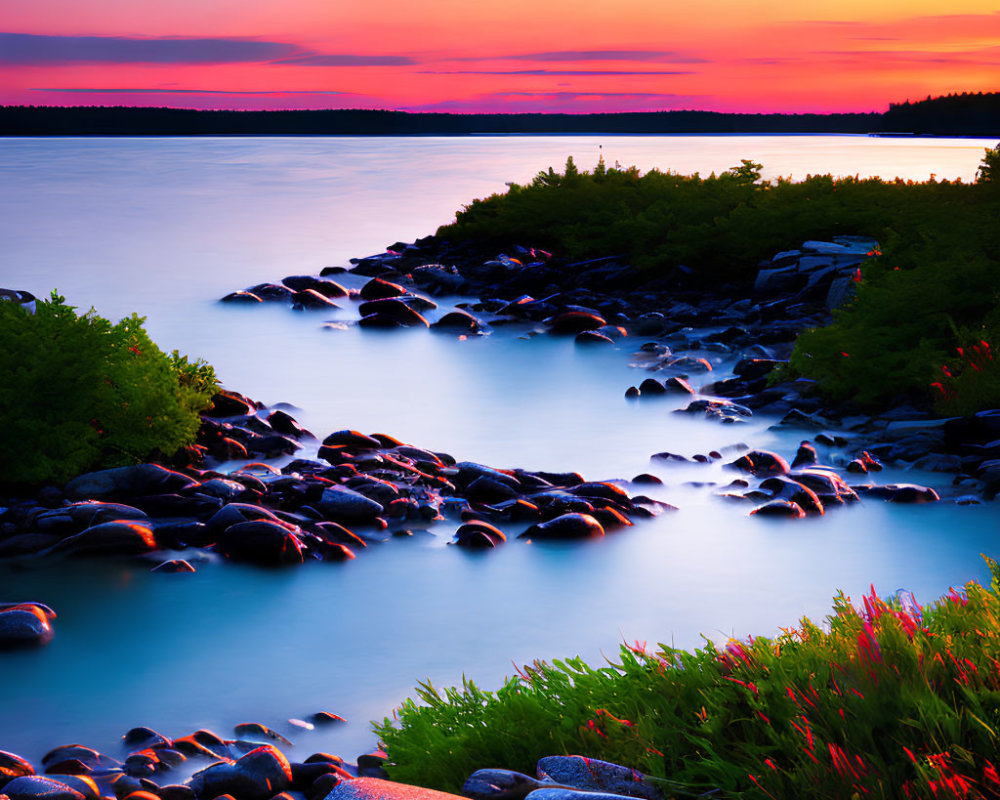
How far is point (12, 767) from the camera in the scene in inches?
205

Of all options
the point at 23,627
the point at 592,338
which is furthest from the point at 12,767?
the point at 592,338

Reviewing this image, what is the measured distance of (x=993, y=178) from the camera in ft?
68.1

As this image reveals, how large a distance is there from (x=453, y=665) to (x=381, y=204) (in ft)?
148

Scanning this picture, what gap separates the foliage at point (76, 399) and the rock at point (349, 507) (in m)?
2.02

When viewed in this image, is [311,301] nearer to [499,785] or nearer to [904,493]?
[904,493]

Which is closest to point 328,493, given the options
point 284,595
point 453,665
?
point 284,595

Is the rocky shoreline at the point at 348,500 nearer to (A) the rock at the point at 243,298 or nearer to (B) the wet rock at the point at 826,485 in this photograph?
(B) the wet rock at the point at 826,485

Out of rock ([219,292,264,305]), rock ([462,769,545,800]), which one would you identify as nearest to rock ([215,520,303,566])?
rock ([462,769,545,800])

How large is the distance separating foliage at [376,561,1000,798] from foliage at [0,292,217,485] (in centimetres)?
634

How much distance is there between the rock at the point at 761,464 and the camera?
35.6ft

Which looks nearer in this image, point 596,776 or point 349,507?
point 596,776

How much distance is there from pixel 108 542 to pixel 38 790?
407 cm

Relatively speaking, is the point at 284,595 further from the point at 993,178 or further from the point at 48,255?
the point at 48,255

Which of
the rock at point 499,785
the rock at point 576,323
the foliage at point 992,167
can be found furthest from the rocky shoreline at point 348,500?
the foliage at point 992,167
